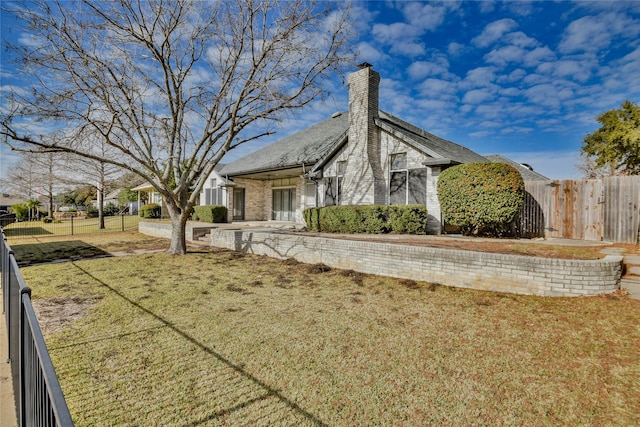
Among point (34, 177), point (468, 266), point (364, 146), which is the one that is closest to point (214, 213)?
point (364, 146)

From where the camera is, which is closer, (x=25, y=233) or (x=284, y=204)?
(x=25, y=233)

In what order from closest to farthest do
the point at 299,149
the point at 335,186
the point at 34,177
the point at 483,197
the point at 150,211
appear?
the point at 483,197 < the point at 335,186 < the point at 299,149 < the point at 34,177 < the point at 150,211

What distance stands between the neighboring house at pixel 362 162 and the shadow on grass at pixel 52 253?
895 centimetres

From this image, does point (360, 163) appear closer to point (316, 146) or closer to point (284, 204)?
point (316, 146)

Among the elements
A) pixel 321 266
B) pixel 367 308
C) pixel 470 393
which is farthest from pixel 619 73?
pixel 470 393

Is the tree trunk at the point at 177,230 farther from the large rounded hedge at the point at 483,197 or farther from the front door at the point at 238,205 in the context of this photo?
the front door at the point at 238,205

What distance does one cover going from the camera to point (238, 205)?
21.3 meters

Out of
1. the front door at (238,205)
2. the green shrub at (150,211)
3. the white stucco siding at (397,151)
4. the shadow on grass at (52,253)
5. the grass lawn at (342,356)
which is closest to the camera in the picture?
the grass lawn at (342,356)

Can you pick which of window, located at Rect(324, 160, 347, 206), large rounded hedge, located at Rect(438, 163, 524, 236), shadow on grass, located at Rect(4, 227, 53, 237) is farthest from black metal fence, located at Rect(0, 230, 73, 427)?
shadow on grass, located at Rect(4, 227, 53, 237)

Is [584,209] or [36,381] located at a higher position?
[584,209]

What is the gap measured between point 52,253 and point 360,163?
40.2 feet

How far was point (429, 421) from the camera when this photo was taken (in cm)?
255

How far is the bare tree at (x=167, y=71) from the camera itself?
27.5ft

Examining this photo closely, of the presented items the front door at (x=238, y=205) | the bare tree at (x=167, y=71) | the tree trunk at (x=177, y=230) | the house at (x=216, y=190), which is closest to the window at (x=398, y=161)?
the bare tree at (x=167, y=71)
